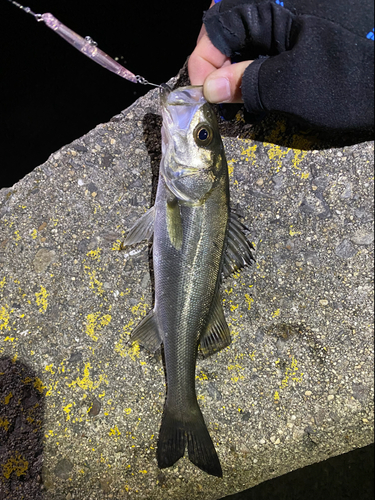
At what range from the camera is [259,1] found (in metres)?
2.47

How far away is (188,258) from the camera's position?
2.44m

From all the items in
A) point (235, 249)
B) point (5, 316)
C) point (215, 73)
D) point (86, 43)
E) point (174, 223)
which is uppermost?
point (86, 43)

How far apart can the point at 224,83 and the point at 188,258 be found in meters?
1.21

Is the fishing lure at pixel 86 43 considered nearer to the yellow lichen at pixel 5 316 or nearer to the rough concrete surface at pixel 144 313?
the rough concrete surface at pixel 144 313

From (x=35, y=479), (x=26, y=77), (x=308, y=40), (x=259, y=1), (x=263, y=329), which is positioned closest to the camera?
(x=308, y=40)

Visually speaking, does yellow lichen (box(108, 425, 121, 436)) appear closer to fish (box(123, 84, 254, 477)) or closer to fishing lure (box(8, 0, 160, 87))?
fish (box(123, 84, 254, 477))

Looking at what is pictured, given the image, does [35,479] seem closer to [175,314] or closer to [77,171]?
[175,314]

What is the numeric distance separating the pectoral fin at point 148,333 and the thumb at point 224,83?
63.9 inches

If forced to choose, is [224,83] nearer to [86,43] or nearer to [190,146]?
[190,146]

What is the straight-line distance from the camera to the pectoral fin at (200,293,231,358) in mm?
2572

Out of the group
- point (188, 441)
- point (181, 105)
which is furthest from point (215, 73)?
point (188, 441)

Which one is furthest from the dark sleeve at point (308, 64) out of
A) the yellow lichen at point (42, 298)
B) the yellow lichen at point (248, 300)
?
the yellow lichen at point (42, 298)

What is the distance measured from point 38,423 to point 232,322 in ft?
5.70

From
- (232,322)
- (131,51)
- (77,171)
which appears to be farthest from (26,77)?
(232,322)
